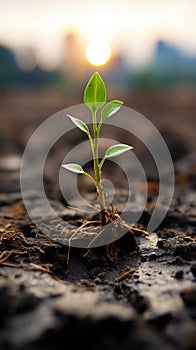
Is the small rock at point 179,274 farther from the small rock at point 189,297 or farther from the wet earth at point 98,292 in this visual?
the small rock at point 189,297

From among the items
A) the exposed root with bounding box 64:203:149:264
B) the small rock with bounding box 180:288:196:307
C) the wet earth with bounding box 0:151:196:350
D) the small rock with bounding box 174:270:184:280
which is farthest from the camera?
the exposed root with bounding box 64:203:149:264

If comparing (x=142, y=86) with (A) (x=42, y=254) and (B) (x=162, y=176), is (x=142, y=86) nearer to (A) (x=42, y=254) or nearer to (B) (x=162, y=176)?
(B) (x=162, y=176)

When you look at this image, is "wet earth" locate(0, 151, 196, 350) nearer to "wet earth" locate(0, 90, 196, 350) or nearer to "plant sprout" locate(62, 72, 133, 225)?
"wet earth" locate(0, 90, 196, 350)

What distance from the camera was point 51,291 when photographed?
5.35 feet

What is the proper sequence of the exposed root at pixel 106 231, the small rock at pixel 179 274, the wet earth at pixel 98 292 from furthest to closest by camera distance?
the exposed root at pixel 106 231, the small rock at pixel 179 274, the wet earth at pixel 98 292

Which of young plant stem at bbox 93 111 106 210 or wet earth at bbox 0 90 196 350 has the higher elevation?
young plant stem at bbox 93 111 106 210

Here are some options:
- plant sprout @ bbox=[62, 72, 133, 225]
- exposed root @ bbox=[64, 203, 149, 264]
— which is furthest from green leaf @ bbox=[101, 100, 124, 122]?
exposed root @ bbox=[64, 203, 149, 264]

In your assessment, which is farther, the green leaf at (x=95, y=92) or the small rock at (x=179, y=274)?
the green leaf at (x=95, y=92)

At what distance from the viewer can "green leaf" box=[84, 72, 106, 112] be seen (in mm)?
1955

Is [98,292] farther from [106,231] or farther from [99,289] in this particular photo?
[106,231]

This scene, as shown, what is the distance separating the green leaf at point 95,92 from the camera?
1955 millimetres

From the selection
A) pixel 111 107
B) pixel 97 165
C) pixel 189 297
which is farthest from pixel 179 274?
pixel 111 107

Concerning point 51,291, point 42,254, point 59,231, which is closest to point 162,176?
point 59,231

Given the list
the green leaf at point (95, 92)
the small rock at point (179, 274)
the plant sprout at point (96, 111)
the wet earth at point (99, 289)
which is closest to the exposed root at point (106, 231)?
the wet earth at point (99, 289)
